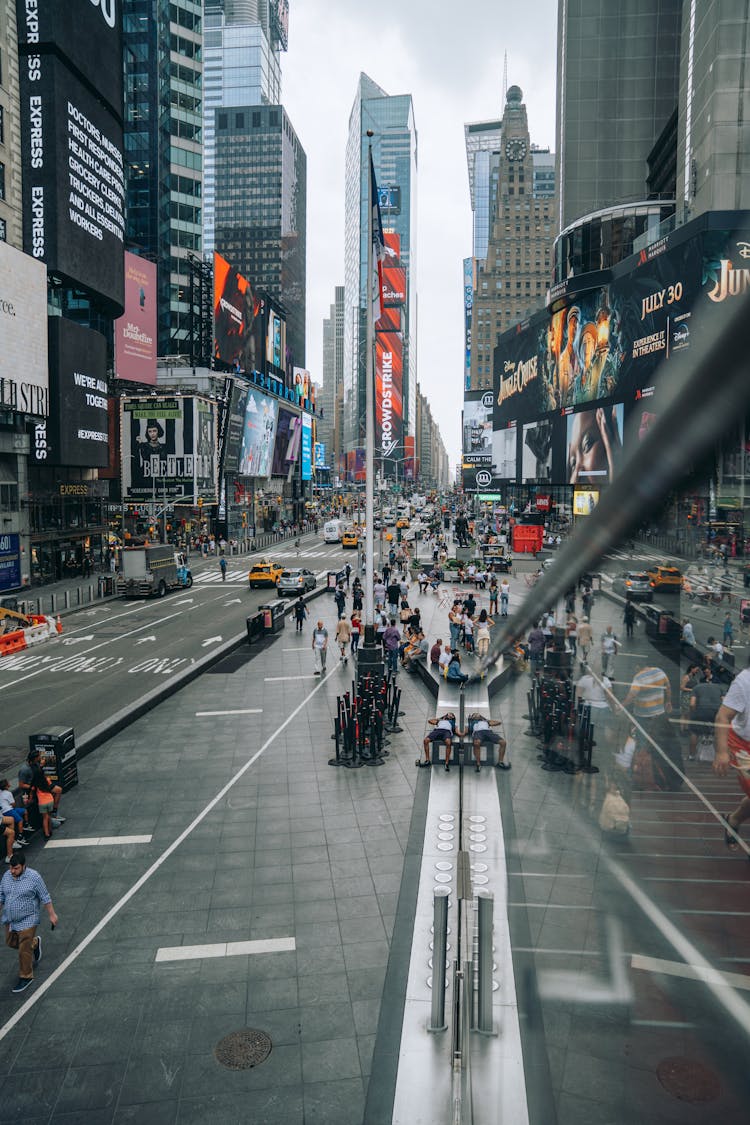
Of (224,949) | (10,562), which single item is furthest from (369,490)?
(10,562)

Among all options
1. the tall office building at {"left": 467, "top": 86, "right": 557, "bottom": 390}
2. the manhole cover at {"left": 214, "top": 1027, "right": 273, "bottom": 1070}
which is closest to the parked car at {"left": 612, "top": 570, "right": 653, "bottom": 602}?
the manhole cover at {"left": 214, "top": 1027, "right": 273, "bottom": 1070}

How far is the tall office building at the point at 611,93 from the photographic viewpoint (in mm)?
70562

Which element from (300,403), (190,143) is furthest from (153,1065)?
(300,403)

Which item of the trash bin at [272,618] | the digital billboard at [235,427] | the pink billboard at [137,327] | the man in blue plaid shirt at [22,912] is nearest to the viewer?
the man in blue plaid shirt at [22,912]

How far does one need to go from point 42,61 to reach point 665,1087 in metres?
51.3

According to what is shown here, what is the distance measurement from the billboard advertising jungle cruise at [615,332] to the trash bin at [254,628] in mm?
14917

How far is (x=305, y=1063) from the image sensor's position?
683 cm

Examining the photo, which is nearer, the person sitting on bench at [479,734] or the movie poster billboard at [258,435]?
the person sitting on bench at [479,734]

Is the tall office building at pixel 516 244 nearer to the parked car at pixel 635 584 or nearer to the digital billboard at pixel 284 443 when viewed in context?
the digital billboard at pixel 284 443

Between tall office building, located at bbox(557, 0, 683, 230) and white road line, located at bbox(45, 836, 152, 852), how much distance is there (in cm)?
7305

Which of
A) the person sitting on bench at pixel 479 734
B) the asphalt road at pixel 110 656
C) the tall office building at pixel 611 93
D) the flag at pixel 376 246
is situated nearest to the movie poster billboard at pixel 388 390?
the flag at pixel 376 246

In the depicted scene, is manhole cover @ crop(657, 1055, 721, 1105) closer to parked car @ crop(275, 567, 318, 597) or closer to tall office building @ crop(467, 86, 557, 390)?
parked car @ crop(275, 567, 318, 597)

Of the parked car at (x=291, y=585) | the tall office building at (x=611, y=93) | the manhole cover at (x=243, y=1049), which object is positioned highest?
the tall office building at (x=611, y=93)

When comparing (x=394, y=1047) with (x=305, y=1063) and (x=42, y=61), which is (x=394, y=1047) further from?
(x=42, y=61)
